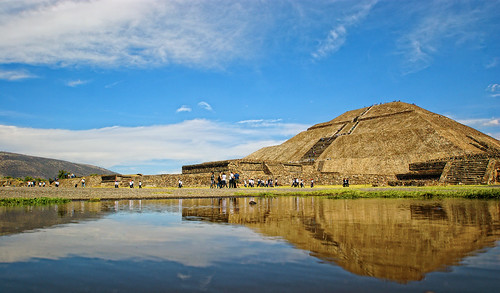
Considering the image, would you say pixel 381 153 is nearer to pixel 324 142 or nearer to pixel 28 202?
pixel 324 142

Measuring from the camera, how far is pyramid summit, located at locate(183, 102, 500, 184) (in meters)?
35.3

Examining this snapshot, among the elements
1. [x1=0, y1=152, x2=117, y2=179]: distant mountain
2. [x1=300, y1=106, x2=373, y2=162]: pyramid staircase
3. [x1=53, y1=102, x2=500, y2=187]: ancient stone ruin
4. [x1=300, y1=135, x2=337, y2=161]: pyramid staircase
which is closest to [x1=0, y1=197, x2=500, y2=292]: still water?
[x1=53, y1=102, x2=500, y2=187]: ancient stone ruin

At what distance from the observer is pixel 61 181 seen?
50062mm

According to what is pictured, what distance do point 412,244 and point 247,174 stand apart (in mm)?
33879

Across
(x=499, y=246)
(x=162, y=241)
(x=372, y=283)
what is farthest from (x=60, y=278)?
(x=499, y=246)

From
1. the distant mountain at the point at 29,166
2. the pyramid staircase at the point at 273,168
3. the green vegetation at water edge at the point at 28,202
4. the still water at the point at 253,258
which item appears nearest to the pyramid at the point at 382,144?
the pyramid staircase at the point at 273,168

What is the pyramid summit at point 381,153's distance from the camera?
1391 inches

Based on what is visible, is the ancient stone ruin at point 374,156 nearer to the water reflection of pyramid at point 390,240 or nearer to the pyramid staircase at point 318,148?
the pyramid staircase at point 318,148

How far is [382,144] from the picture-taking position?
204ft

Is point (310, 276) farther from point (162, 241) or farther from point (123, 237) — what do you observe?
point (123, 237)

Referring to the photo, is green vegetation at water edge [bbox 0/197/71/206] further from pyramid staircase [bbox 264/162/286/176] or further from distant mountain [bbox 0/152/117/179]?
distant mountain [bbox 0/152/117/179]

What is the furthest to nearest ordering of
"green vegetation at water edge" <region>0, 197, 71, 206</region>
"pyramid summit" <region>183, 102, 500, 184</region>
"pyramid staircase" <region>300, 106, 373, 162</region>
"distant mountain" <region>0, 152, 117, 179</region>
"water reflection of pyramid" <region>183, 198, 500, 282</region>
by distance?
1. "distant mountain" <region>0, 152, 117, 179</region>
2. "pyramid staircase" <region>300, 106, 373, 162</region>
3. "pyramid summit" <region>183, 102, 500, 184</region>
4. "green vegetation at water edge" <region>0, 197, 71, 206</region>
5. "water reflection of pyramid" <region>183, 198, 500, 282</region>

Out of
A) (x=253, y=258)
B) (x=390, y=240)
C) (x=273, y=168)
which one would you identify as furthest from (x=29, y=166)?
(x=390, y=240)

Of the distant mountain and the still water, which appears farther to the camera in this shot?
the distant mountain
